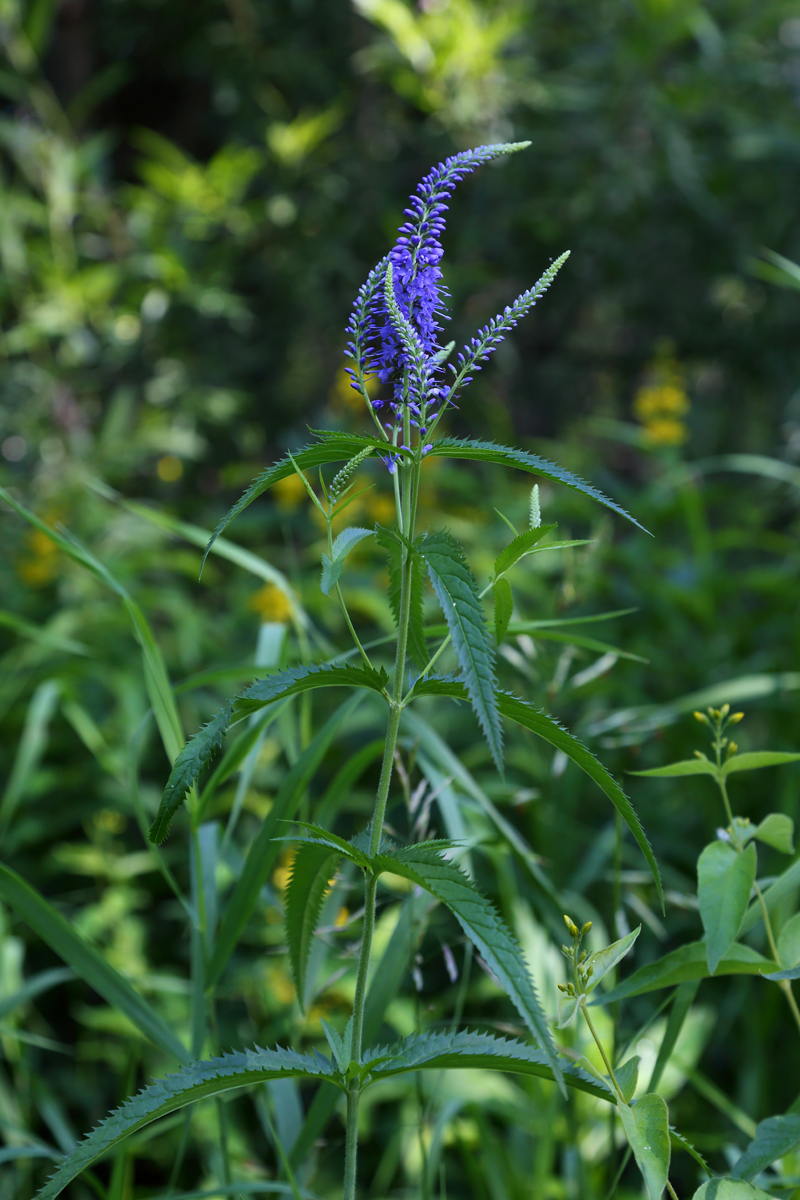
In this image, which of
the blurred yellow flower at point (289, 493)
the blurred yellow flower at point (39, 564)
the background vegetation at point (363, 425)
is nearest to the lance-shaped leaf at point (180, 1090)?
the background vegetation at point (363, 425)

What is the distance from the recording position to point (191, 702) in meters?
1.97

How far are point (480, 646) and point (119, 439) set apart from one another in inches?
82.7

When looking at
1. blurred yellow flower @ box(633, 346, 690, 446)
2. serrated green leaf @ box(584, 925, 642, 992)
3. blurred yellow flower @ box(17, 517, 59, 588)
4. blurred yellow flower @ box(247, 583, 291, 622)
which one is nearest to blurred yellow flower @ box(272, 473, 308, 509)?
blurred yellow flower @ box(247, 583, 291, 622)

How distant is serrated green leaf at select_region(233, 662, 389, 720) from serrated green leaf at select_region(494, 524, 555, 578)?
0.11 metres

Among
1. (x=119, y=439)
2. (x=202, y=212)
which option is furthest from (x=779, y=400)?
(x=119, y=439)

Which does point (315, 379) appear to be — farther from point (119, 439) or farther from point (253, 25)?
point (253, 25)

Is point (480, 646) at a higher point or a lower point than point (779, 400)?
higher

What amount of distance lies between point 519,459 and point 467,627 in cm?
11

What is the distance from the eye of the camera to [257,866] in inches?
32.4

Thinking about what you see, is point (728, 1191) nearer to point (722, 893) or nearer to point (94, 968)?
point (722, 893)

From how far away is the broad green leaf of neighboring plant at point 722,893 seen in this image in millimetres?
604

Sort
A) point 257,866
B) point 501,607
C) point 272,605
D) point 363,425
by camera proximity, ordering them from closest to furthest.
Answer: point 501,607, point 257,866, point 272,605, point 363,425

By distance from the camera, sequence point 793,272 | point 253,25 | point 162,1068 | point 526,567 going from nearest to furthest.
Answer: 1. point 793,272
2. point 162,1068
3. point 526,567
4. point 253,25

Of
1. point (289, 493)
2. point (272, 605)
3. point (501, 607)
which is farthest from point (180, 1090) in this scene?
point (289, 493)
